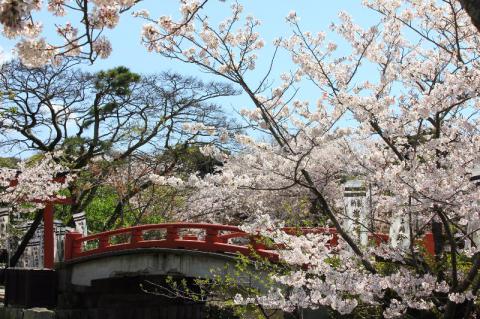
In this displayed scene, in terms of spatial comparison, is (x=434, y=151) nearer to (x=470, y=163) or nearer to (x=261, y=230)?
(x=470, y=163)

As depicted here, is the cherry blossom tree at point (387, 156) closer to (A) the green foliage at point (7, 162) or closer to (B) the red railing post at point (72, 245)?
(B) the red railing post at point (72, 245)

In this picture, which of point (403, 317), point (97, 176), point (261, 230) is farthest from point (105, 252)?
point (403, 317)

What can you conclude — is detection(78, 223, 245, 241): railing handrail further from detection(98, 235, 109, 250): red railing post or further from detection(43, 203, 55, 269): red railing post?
detection(43, 203, 55, 269): red railing post

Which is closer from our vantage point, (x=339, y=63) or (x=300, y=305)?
(x=300, y=305)

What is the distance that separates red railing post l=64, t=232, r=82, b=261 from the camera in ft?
53.5

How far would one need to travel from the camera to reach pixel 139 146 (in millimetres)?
20078

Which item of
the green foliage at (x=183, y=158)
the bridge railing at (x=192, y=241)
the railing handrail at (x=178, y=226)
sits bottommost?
the bridge railing at (x=192, y=241)

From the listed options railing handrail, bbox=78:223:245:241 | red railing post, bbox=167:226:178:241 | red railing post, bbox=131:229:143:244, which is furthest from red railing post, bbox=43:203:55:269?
red railing post, bbox=167:226:178:241

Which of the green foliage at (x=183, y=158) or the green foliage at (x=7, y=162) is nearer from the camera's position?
the green foliage at (x=183, y=158)

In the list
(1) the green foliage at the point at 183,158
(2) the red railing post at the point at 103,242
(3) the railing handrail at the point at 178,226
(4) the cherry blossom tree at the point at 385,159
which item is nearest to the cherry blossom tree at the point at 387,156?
(4) the cherry blossom tree at the point at 385,159

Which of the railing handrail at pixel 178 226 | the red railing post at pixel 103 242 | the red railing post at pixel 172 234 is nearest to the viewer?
the railing handrail at pixel 178 226

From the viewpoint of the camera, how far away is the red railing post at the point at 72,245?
16312 millimetres

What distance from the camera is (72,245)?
53.9 ft

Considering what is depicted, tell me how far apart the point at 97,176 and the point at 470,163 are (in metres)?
14.2
